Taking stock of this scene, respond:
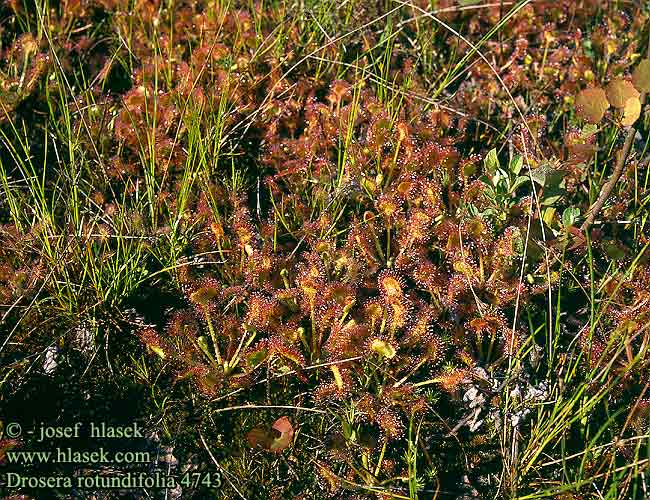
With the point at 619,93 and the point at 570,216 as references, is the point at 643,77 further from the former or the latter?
the point at 570,216

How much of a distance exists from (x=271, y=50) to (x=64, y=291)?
1.31 m

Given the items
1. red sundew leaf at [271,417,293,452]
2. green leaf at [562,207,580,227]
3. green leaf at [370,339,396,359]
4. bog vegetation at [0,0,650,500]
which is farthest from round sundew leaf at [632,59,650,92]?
red sundew leaf at [271,417,293,452]

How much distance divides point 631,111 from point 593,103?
13cm

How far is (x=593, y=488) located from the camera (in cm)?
182

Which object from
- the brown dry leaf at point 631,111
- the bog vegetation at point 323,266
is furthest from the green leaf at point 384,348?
the brown dry leaf at point 631,111

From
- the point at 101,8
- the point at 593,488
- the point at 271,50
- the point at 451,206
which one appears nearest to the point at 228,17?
the point at 271,50

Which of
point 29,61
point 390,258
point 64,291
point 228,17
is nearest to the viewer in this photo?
point 64,291

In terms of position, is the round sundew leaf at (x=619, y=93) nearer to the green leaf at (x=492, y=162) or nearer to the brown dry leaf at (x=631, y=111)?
the brown dry leaf at (x=631, y=111)

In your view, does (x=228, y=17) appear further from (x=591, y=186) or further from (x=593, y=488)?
(x=593, y=488)

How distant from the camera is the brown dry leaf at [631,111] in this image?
6.84 ft

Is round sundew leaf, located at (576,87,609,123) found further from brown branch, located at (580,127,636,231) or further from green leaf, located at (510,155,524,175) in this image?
green leaf, located at (510,155,524,175)

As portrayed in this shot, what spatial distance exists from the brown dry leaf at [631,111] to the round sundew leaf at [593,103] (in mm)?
91

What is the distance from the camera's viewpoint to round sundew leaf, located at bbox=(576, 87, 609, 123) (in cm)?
219

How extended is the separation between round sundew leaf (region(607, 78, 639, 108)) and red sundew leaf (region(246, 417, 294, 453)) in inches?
51.3
